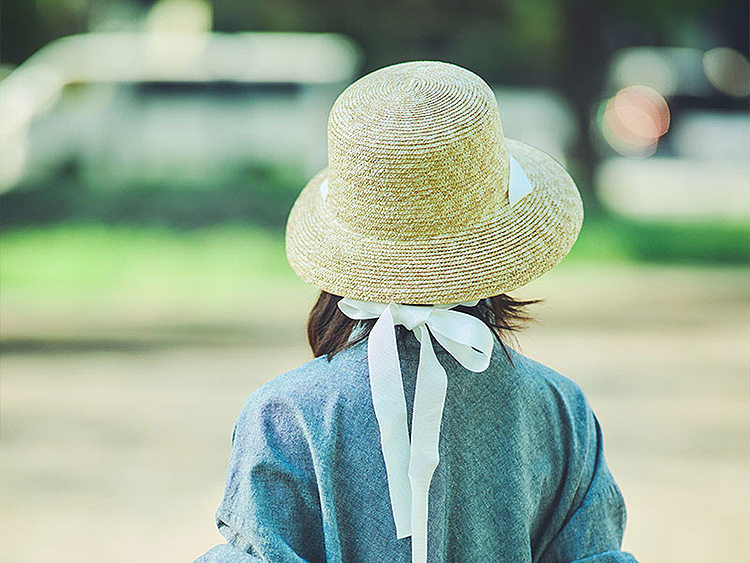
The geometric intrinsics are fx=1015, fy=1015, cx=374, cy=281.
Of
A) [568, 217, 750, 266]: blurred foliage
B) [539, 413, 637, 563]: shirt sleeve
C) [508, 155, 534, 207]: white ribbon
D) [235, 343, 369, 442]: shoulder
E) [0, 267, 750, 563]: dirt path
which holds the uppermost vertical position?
[508, 155, 534, 207]: white ribbon

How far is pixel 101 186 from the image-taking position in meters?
11.2

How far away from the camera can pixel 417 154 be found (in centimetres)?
152

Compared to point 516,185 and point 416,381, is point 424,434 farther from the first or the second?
point 516,185

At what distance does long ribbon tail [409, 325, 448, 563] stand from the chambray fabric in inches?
2.0

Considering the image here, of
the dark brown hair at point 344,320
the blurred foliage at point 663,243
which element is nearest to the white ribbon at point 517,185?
the dark brown hair at point 344,320

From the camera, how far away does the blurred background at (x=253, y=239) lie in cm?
447

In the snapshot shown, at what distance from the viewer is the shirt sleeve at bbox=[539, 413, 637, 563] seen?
1633 millimetres

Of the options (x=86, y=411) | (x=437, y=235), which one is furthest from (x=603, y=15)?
(x=437, y=235)

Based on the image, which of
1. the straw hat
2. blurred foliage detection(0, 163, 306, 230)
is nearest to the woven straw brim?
the straw hat

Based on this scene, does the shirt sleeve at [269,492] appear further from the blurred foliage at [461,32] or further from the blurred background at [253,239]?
the blurred foliage at [461,32]

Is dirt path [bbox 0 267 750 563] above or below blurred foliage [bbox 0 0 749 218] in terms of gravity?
below

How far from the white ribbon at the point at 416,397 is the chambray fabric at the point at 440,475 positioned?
0.05m

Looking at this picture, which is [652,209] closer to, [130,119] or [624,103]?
[624,103]

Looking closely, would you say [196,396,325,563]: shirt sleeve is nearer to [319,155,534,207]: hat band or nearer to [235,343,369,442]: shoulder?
[235,343,369,442]: shoulder
